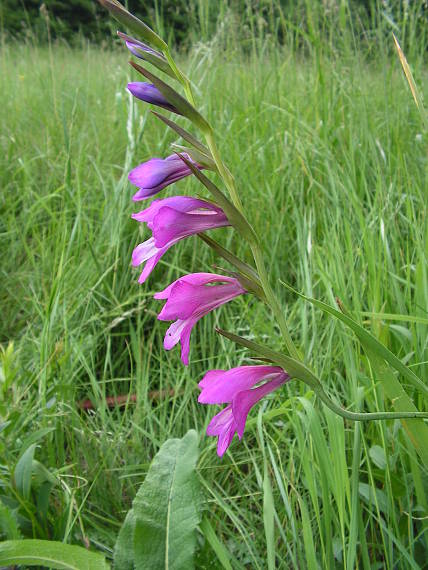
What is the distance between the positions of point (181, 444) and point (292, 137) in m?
1.49

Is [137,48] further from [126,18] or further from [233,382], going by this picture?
[233,382]

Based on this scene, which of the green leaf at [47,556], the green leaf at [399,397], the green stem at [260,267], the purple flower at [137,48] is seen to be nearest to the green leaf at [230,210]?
the green stem at [260,267]

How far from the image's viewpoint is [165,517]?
1.06 m

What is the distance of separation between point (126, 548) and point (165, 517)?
0.28 ft

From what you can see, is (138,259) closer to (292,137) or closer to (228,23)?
(292,137)

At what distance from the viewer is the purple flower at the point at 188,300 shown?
697 mm

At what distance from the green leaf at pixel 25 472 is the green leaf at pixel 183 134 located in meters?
0.69

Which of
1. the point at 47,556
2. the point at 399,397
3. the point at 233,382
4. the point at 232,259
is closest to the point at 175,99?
the point at 232,259

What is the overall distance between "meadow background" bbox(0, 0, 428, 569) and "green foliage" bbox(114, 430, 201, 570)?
71 mm

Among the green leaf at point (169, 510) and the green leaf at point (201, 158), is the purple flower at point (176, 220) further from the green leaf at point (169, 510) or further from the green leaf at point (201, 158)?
the green leaf at point (169, 510)

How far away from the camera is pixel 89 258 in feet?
6.54

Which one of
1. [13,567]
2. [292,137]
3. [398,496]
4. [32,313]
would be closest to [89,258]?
[32,313]

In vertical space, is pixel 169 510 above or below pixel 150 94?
below

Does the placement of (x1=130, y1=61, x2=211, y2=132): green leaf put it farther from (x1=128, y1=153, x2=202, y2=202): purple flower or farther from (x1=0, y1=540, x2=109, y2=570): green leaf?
(x1=0, y1=540, x2=109, y2=570): green leaf
